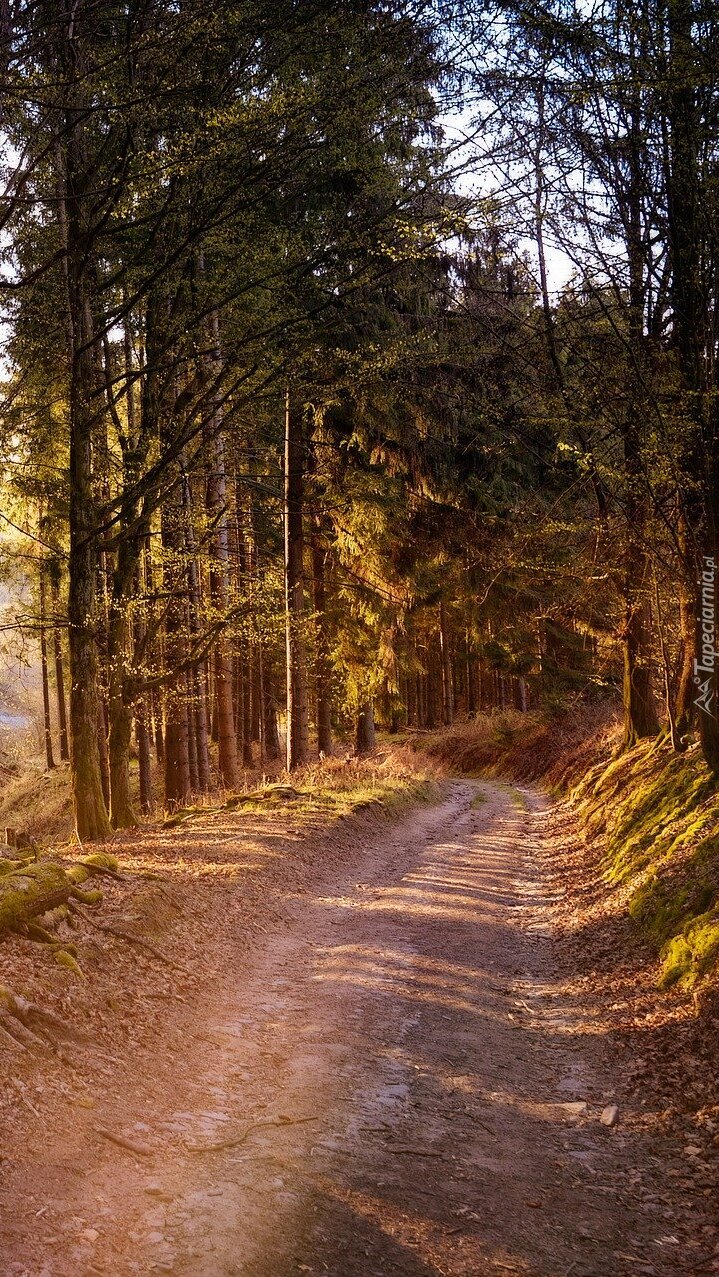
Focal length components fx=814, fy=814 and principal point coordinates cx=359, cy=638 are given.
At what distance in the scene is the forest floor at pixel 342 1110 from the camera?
3.77m

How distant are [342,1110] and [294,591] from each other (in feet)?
45.3

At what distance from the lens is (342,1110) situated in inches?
199

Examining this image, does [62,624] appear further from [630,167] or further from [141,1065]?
[630,167]

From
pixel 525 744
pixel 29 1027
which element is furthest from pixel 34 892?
pixel 525 744

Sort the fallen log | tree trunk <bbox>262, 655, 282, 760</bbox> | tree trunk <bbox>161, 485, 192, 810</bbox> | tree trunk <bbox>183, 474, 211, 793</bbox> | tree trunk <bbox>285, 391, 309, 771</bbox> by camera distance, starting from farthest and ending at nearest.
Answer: tree trunk <bbox>262, 655, 282, 760</bbox> < tree trunk <bbox>285, 391, 309, 771</bbox> < tree trunk <bbox>161, 485, 192, 810</bbox> < tree trunk <bbox>183, 474, 211, 793</bbox> < the fallen log

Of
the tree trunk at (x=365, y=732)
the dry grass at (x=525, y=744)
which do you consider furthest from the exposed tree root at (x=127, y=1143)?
the tree trunk at (x=365, y=732)

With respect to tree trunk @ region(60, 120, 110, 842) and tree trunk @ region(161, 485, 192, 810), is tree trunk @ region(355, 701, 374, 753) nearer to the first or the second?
tree trunk @ region(161, 485, 192, 810)

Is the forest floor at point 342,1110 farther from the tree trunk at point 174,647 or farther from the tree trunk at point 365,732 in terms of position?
the tree trunk at point 365,732

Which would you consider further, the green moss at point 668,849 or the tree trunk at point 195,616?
the tree trunk at point 195,616

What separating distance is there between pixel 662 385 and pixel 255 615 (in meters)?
7.90

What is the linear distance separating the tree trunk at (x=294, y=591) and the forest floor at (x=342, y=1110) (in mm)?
8593

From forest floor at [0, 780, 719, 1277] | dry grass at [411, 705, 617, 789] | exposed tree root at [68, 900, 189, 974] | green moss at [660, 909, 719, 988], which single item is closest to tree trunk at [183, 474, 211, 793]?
forest floor at [0, 780, 719, 1277]

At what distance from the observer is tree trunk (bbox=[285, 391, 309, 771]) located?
18.0m

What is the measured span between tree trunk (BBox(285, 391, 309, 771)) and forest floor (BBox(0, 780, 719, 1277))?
28.2ft
